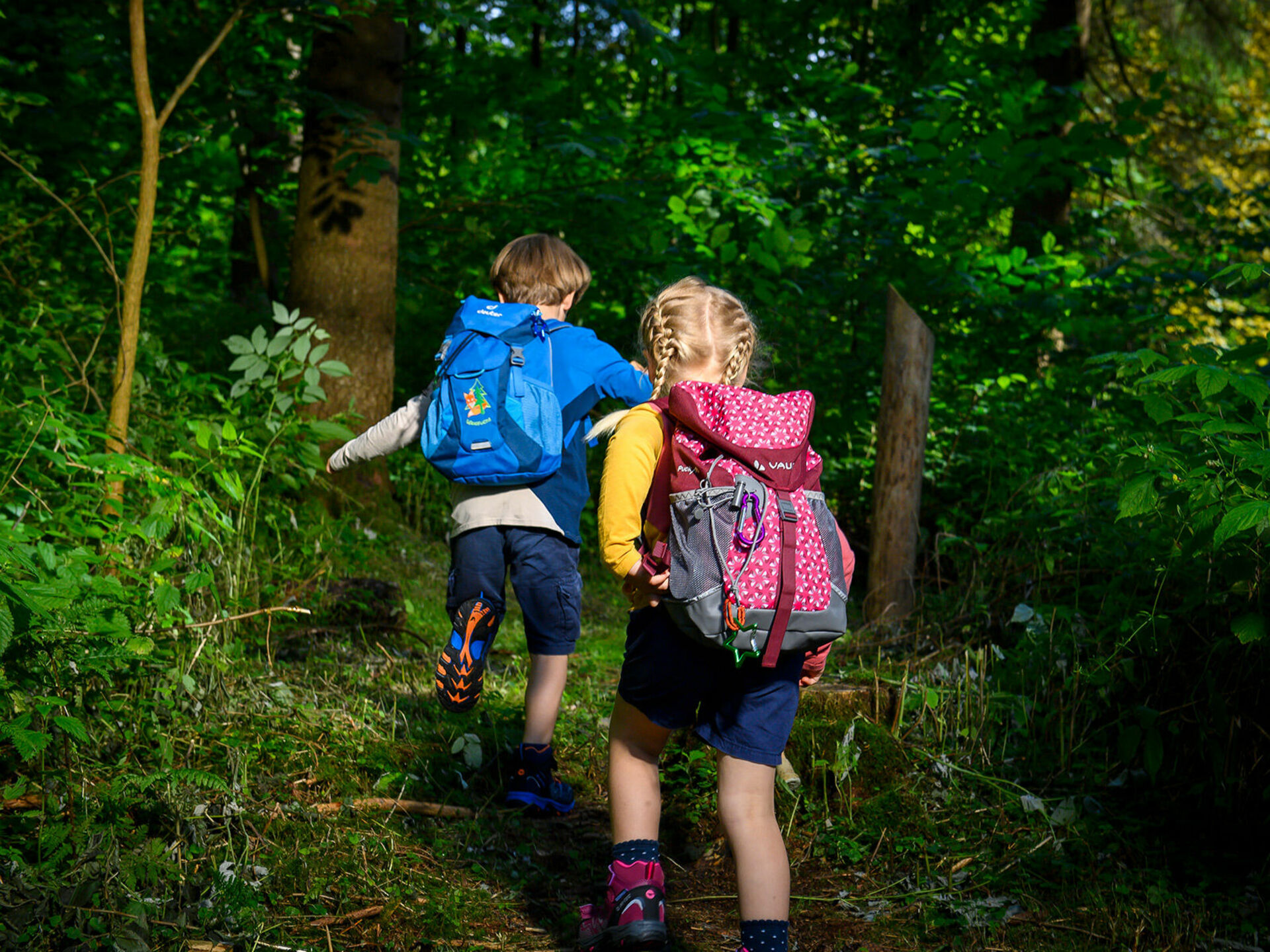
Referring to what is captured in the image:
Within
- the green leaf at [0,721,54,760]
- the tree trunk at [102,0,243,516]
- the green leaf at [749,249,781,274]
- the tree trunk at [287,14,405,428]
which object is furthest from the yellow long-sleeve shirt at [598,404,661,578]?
the green leaf at [749,249,781,274]

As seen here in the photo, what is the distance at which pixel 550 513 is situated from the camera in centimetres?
312

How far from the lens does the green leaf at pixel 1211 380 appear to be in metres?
2.60

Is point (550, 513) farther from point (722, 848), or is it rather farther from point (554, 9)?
point (554, 9)

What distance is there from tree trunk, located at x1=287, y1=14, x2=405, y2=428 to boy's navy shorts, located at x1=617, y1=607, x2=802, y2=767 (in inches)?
134

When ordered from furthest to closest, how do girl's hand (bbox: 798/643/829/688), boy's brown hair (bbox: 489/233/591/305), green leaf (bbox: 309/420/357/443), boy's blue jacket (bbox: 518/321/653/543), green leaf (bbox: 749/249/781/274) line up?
green leaf (bbox: 749/249/781/274) < green leaf (bbox: 309/420/357/443) < boy's brown hair (bbox: 489/233/591/305) < boy's blue jacket (bbox: 518/321/653/543) < girl's hand (bbox: 798/643/829/688)

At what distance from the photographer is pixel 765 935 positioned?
79.4 inches

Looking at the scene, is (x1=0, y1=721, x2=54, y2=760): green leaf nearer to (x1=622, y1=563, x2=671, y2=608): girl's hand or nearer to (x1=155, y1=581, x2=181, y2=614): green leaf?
(x1=155, y1=581, x2=181, y2=614): green leaf

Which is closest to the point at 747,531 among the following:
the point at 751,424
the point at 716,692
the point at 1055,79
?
the point at 751,424

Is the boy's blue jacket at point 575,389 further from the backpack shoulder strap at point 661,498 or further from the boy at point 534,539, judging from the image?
the backpack shoulder strap at point 661,498

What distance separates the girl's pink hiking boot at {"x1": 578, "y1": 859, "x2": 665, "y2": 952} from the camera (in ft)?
6.86

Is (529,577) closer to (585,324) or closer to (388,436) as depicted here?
(388,436)

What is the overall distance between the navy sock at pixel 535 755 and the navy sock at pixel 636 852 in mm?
956

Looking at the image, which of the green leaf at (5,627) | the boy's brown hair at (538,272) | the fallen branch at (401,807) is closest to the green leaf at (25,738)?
Result: the green leaf at (5,627)

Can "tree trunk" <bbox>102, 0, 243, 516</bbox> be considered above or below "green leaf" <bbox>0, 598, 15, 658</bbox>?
above
